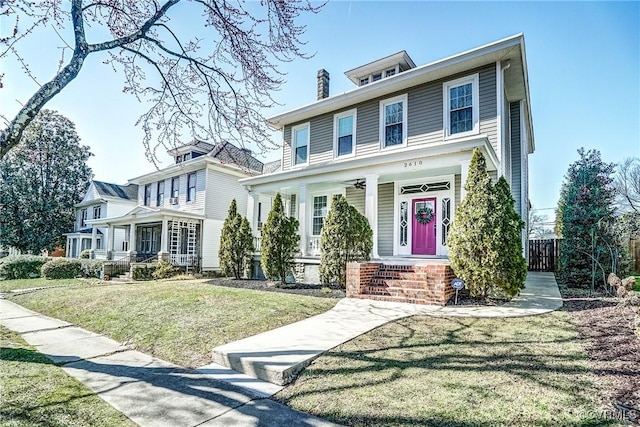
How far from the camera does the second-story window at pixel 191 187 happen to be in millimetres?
20328

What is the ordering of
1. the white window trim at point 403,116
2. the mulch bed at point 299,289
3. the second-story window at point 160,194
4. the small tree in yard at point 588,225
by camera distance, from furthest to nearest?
1. the second-story window at point 160,194
2. the white window trim at point 403,116
3. the small tree in yard at point 588,225
4. the mulch bed at point 299,289

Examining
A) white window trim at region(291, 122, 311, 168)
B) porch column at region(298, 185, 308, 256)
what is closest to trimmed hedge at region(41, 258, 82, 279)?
white window trim at region(291, 122, 311, 168)

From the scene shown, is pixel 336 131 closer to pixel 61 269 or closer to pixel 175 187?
pixel 175 187

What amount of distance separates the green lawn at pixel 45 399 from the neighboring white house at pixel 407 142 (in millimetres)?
7848

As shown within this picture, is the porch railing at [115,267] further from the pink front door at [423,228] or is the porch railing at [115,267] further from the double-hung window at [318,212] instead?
the pink front door at [423,228]

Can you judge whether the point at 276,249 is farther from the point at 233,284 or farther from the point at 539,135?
the point at 539,135

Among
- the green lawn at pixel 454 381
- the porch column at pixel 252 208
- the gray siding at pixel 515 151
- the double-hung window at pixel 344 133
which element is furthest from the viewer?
the porch column at pixel 252 208

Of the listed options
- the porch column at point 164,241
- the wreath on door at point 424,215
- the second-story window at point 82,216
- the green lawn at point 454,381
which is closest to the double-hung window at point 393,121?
the wreath on door at point 424,215

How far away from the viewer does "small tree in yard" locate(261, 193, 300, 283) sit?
11.1m

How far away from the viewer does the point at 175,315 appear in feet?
21.8

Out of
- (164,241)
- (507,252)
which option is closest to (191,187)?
(164,241)

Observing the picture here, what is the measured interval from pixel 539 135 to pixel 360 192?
12789 millimetres

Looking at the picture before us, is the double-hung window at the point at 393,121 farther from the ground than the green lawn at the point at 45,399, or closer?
farther from the ground

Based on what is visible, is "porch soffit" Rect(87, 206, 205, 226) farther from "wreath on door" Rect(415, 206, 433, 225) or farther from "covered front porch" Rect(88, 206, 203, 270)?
"wreath on door" Rect(415, 206, 433, 225)
